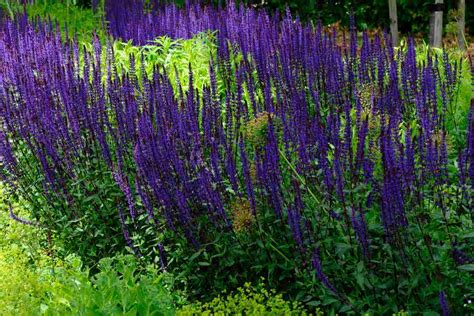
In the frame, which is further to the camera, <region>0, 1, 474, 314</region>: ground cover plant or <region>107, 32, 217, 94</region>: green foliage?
<region>107, 32, 217, 94</region>: green foliage

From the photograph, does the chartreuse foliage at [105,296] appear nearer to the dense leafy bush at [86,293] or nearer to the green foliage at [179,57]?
the dense leafy bush at [86,293]

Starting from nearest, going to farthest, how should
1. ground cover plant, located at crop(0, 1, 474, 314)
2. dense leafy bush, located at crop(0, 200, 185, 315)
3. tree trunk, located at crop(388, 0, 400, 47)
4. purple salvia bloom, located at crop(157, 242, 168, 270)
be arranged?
dense leafy bush, located at crop(0, 200, 185, 315) → ground cover plant, located at crop(0, 1, 474, 314) → purple salvia bloom, located at crop(157, 242, 168, 270) → tree trunk, located at crop(388, 0, 400, 47)

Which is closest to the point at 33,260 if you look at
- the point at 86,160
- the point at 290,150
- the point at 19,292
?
the point at 86,160

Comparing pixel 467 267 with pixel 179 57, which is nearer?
pixel 467 267

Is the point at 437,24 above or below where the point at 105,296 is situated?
above

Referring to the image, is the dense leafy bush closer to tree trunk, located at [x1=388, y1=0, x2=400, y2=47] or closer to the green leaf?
the green leaf

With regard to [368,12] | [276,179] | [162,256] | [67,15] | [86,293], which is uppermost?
[67,15]

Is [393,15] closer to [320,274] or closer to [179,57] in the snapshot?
[179,57]

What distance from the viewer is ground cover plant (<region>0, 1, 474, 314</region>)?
131 inches

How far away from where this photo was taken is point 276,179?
11.4ft

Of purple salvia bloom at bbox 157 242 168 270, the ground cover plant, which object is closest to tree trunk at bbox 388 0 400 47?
the ground cover plant

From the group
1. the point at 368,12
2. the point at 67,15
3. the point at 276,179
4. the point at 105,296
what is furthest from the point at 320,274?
the point at 368,12

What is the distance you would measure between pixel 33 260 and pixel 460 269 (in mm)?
2736

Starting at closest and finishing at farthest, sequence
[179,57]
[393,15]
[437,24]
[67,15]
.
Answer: [179,57], [393,15], [437,24], [67,15]
